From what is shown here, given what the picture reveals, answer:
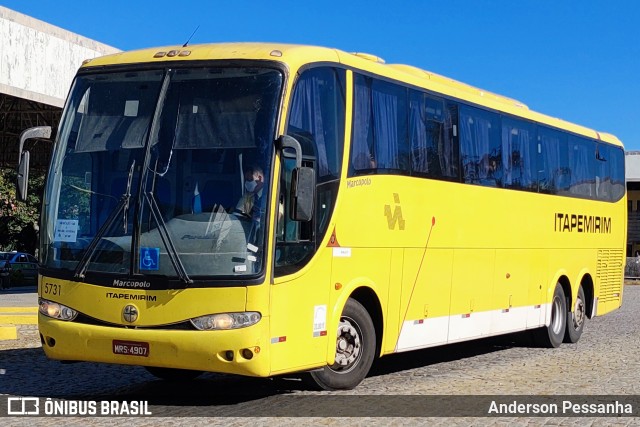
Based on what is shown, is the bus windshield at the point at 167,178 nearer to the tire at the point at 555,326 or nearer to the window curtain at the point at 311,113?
the window curtain at the point at 311,113

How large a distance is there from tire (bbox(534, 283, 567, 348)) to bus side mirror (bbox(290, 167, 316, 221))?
27.4ft

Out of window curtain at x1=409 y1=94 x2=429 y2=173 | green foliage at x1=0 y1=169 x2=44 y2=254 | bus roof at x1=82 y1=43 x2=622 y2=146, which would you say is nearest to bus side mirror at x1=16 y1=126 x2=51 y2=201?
bus roof at x1=82 y1=43 x2=622 y2=146

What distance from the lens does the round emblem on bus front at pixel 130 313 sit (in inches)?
383

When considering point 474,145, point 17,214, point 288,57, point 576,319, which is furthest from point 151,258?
point 17,214

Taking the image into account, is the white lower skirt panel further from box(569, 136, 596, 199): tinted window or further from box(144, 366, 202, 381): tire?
box(569, 136, 596, 199): tinted window

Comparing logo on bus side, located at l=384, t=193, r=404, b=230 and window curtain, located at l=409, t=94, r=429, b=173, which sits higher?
window curtain, located at l=409, t=94, r=429, b=173

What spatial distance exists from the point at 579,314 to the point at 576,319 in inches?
7.6

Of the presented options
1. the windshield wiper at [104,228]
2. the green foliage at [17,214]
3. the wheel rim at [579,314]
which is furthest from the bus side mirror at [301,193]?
the green foliage at [17,214]

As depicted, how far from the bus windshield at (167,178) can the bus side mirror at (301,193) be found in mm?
256

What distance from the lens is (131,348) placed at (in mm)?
9711

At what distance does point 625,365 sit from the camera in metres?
14.3

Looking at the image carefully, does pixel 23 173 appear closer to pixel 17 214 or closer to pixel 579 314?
pixel 579 314

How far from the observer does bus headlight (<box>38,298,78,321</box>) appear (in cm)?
1011

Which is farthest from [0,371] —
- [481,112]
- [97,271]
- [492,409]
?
[481,112]
